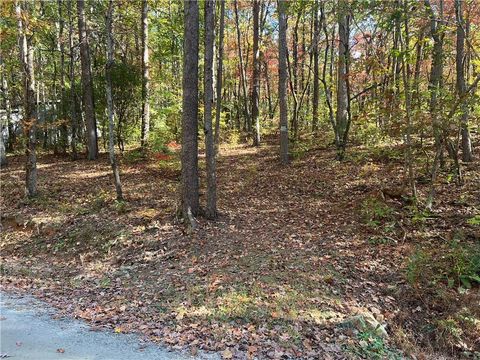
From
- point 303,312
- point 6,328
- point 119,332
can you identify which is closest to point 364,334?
point 303,312

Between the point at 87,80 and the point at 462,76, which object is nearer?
the point at 462,76

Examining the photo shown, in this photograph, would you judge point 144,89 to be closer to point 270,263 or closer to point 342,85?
point 342,85

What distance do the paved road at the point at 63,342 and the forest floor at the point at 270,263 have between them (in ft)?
0.79

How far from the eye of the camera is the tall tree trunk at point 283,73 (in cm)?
1204

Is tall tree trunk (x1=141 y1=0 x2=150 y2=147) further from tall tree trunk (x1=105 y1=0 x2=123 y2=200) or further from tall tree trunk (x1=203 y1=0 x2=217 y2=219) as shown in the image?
tall tree trunk (x1=203 y1=0 x2=217 y2=219)

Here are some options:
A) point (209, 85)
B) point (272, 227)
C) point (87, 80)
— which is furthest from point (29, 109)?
point (272, 227)

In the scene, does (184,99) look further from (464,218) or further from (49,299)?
(464,218)

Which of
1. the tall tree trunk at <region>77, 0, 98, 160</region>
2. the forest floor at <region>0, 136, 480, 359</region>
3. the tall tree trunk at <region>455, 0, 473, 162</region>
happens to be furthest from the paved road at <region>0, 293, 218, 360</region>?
the tall tree trunk at <region>77, 0, 98, 160</region>

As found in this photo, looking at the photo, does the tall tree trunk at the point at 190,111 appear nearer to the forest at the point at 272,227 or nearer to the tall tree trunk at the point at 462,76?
the forest at the point at 272,227

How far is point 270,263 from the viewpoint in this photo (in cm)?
650

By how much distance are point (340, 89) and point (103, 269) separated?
9.58 metres

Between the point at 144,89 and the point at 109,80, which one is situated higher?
the point at 144,89

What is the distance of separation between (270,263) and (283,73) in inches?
318

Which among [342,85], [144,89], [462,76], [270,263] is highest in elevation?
[144,89]
